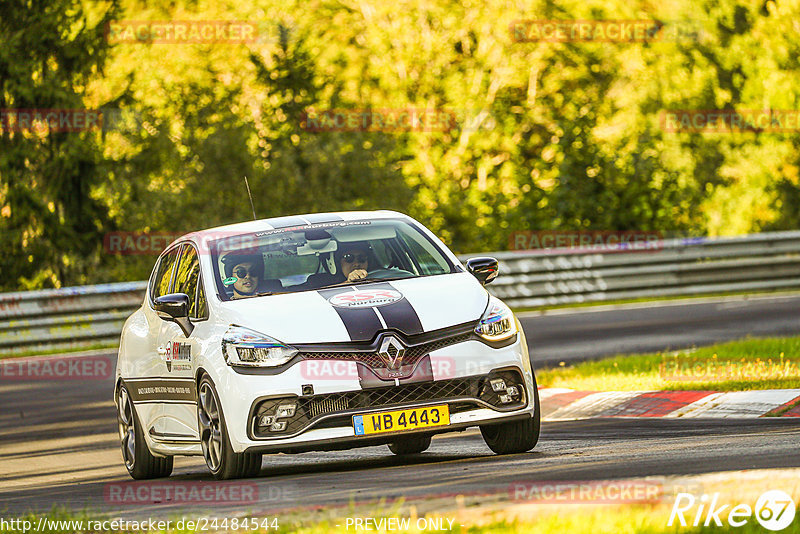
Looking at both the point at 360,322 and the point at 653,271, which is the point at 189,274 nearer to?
the point at 360,322

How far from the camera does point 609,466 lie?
7910mm

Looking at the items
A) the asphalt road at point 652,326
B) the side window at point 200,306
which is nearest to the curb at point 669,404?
the asphalt road at point 652,326

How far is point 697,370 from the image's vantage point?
1322 centimetres

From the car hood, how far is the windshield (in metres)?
0.27

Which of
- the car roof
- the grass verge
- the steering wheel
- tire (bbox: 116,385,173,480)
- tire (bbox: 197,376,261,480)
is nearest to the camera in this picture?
tire (bbox: 197,376,261,480)

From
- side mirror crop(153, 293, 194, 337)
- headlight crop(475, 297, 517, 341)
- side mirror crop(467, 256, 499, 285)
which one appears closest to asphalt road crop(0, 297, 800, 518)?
headlight crop(475, 297, 517, 341)

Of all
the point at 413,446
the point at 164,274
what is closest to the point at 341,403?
the point at 413,446

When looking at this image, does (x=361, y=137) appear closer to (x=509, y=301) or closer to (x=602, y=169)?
(x=602, y=169)

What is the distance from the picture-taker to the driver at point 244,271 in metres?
9.58

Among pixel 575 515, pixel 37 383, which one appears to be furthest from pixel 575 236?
pixel 575 515

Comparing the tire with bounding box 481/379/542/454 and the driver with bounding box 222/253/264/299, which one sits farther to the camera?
the driver with bounding box 222/253/264/299

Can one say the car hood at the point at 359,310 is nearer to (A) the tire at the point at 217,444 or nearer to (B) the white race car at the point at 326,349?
(B) the white race car at the point at 326,349

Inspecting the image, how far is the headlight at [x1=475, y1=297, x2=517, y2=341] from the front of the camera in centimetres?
907

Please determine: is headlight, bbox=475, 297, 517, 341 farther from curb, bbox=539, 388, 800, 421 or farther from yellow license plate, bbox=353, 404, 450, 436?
curb, bbox=539, 388, 800, 421
